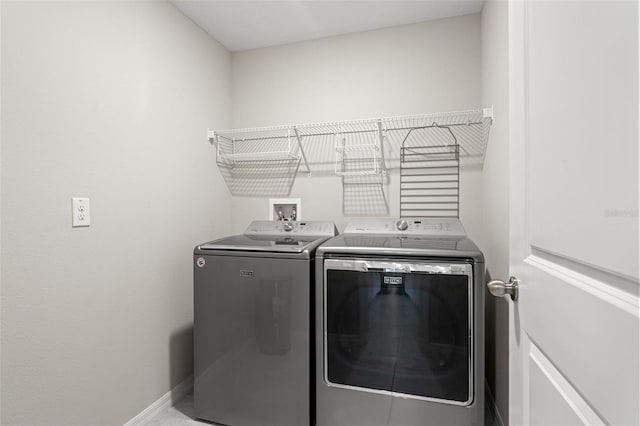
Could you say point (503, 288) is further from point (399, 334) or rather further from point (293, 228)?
point (293, 228)

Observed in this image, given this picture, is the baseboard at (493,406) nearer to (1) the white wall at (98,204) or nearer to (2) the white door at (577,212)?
(2) the white door at (577,212)

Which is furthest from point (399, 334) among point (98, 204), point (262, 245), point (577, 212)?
point (98, 204)

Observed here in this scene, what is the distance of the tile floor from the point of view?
5.82ft

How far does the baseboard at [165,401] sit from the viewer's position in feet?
5.68

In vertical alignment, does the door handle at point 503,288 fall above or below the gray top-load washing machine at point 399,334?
above

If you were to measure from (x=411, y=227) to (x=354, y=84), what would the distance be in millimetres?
1102

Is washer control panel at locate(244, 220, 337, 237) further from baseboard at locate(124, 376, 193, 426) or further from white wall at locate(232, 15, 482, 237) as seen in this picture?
baseboard at locate(124, 376, 193, 426)

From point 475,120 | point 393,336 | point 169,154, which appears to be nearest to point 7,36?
point 169,154

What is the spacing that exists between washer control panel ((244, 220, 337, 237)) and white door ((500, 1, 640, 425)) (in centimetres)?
144

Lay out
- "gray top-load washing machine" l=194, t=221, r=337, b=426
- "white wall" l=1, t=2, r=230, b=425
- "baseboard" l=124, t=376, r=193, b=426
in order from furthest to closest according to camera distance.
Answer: "baseboard" l=124, t=376, r=193, b=426, "gray top-load washing machine" l=194, t=221, r=337, b=426, "white wall" l=1, t=2, r=230, b=425

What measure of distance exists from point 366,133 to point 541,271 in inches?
71.4

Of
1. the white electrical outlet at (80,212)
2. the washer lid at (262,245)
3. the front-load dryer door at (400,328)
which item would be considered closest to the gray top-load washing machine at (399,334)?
the front-load dryer door at (400,328)

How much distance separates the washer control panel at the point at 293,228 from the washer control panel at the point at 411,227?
0.14 metres

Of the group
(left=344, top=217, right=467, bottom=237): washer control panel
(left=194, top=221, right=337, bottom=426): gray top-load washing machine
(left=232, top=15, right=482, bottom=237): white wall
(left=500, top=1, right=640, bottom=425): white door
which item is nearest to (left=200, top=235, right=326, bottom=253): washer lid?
(left=194, top=221, right=337, bottom=426): gray top-load washing machine
